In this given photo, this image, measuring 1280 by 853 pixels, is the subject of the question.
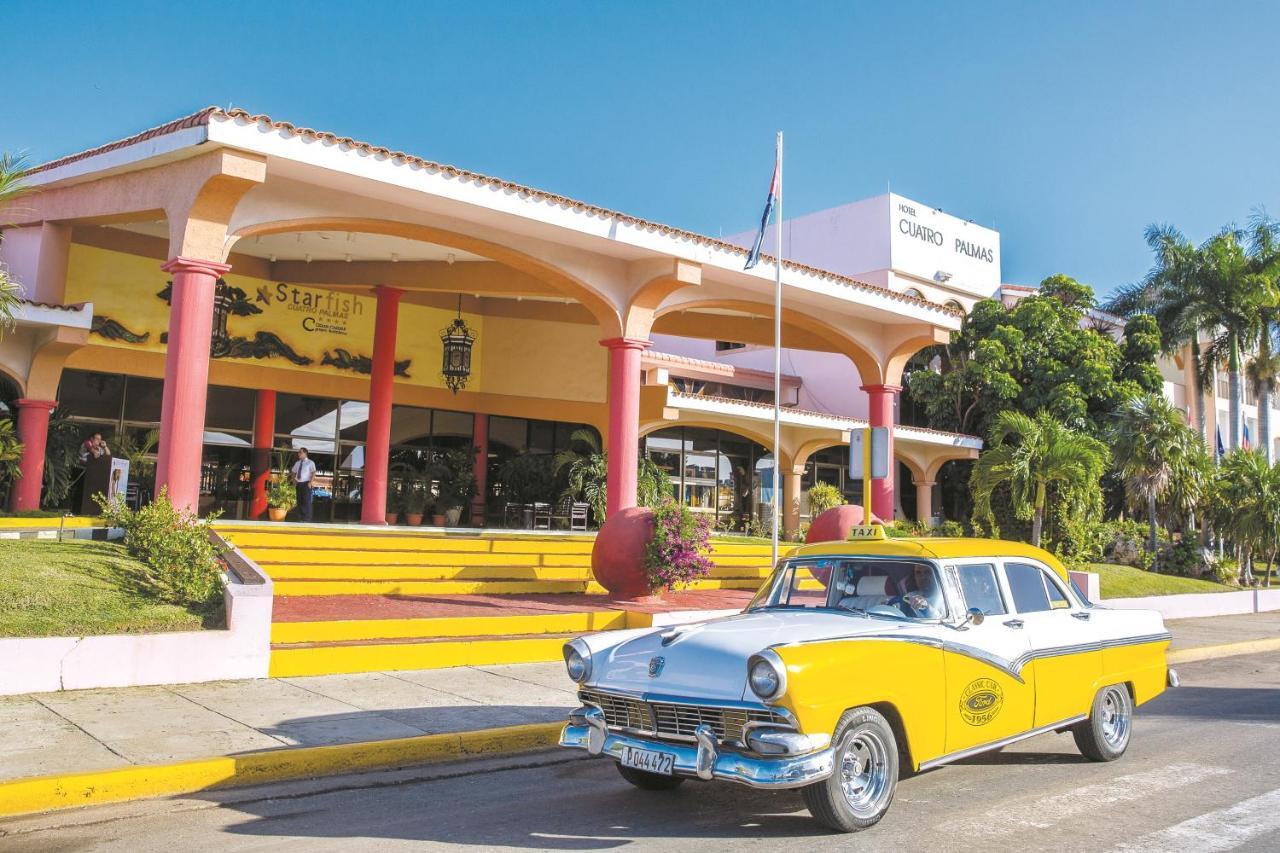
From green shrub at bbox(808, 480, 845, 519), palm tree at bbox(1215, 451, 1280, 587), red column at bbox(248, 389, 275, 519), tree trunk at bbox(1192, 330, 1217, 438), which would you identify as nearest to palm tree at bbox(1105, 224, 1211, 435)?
tree trunk at bbox(1192, 330, 1217, 438)

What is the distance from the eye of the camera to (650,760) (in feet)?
17.4

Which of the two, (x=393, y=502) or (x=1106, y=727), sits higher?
(x=393, y=502)

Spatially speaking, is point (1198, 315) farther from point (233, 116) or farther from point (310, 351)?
point (233, 116)

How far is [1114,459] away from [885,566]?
24.8m

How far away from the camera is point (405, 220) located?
14539 mm

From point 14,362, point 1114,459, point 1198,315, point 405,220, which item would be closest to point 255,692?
point 405,220

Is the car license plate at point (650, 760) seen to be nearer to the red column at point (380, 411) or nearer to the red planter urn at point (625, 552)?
the red planter urn at point (625, 552)

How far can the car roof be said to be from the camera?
6.44 metres

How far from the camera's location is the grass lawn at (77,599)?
848cm

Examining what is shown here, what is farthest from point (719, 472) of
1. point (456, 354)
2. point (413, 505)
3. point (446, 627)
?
point (446, 627)

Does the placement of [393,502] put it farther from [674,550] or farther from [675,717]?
[675,717]

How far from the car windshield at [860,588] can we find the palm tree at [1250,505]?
24781 millimetres

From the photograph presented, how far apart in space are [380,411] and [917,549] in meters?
15.5

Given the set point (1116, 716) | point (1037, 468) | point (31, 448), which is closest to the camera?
point (1116, 716)
